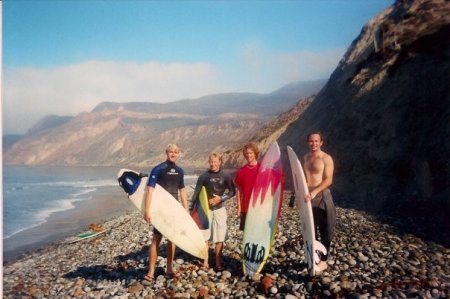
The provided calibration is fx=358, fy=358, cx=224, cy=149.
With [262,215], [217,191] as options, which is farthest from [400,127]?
[217,191]

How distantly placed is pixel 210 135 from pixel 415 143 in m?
126

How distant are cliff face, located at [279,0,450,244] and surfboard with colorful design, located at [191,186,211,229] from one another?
468 cm

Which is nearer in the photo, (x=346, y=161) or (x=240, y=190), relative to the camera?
(x=240, y=190)

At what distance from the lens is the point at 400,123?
12.4 meters

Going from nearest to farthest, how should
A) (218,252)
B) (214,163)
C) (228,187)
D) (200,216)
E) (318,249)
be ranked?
(318,249)
(214,163)
(228,187)
(218,252)
(200,216)

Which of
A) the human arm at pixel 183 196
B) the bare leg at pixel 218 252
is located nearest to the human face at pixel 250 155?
the human arm at pixel 183 196

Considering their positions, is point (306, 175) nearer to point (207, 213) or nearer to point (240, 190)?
point (240, 190)

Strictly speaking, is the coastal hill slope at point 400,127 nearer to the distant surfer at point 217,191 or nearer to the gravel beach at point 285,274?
the gravel beach at point 285,274

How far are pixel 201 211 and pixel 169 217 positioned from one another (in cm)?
54

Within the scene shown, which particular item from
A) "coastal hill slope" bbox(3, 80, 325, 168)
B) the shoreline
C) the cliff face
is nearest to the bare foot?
the cliff face

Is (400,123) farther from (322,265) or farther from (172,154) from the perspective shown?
(172,154)

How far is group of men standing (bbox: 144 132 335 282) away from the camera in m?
5.27

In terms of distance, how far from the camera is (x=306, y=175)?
5.50 meters

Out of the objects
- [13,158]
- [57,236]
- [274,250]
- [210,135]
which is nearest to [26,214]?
[57,236]
